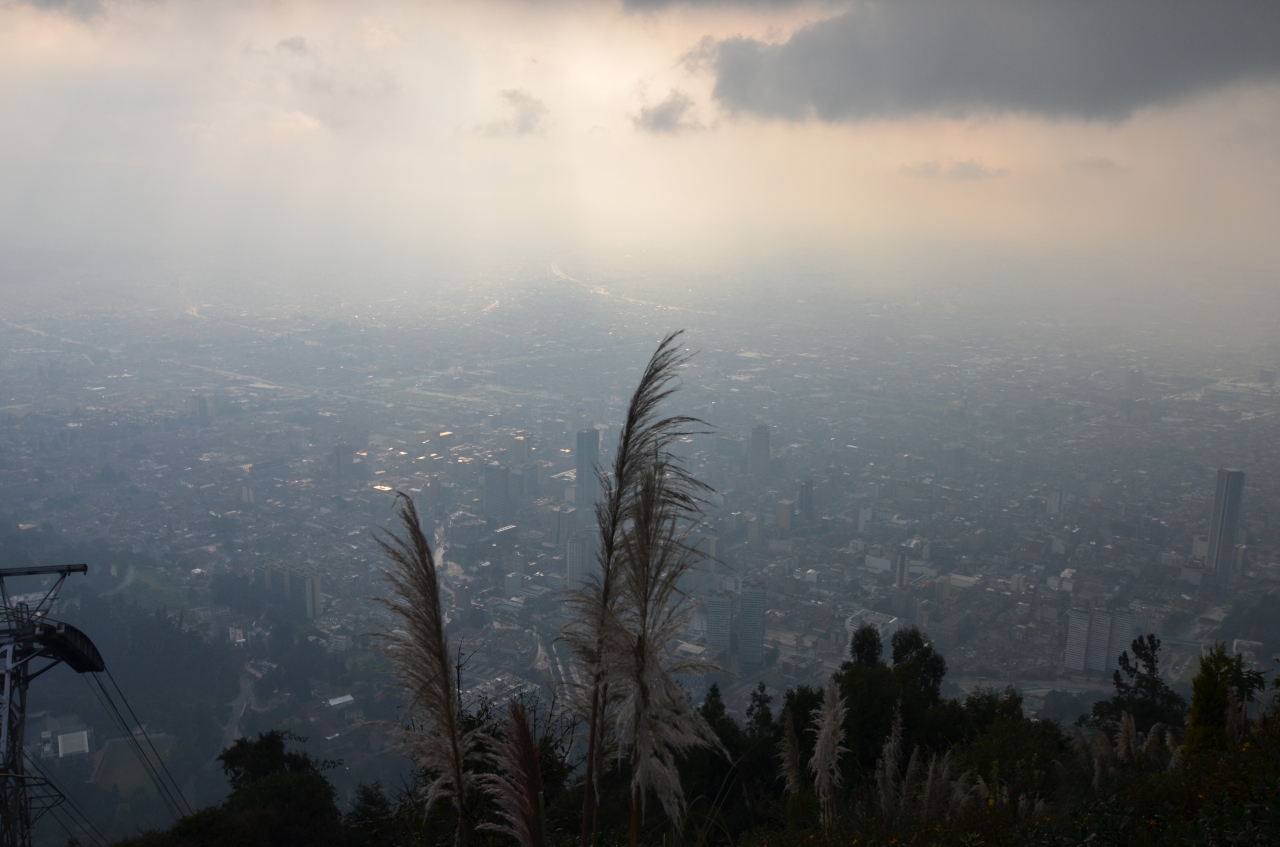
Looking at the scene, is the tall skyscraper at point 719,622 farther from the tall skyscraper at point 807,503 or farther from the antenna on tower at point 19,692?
the antenna on tower at point 19,692

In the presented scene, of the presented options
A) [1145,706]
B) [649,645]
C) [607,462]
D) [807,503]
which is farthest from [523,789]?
[807,503]

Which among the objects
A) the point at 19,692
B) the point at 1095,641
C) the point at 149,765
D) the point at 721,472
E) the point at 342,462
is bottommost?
the point at 149,765

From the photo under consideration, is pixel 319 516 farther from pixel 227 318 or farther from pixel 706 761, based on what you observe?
pixel 227 318

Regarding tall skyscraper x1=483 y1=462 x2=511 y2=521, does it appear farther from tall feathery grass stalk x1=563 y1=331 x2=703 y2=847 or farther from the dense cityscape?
tall feathery grass stalk x1=563 y1=331 x2=703 y2=847

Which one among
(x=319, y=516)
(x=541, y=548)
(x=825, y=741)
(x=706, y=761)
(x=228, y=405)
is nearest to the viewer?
(x=825, y=741)

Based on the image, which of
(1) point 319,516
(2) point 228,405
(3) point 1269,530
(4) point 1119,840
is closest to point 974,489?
(3) point 1269,530

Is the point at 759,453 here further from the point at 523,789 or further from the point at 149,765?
the point at 523,789
